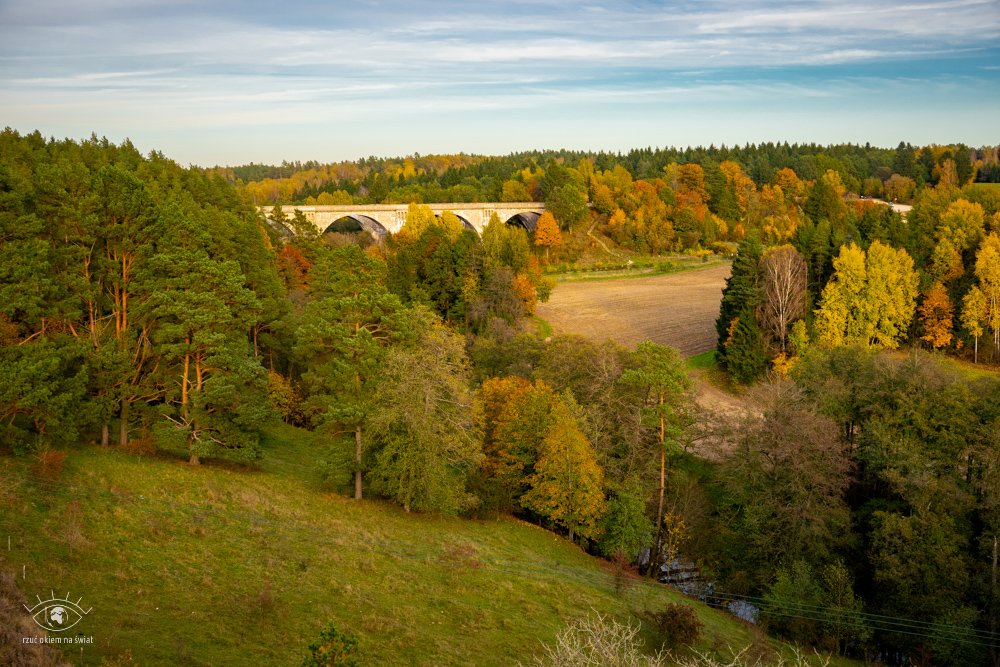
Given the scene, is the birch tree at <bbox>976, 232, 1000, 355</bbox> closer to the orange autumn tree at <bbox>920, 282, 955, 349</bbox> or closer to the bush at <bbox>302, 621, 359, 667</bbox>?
the orange autumn tree at <bbox>920, 282, 955, 349</bbox>

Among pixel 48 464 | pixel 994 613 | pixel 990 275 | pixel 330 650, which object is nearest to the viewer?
pixel 330 650

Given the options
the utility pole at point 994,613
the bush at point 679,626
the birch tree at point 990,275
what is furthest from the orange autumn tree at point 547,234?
the bush at point 679,626

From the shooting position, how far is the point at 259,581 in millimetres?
18250

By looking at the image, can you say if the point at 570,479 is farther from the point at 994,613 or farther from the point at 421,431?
the point at 994,613

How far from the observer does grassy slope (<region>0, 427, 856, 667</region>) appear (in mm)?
15203

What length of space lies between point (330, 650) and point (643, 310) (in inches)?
2250

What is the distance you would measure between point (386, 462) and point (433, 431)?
2.10 meters

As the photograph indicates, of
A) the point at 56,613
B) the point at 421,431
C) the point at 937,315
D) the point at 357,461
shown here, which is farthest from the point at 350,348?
the point at 937,315

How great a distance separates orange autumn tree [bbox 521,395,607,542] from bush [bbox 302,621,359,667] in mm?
17870

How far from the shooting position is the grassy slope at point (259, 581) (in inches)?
599

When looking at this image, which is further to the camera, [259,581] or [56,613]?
[259,581]

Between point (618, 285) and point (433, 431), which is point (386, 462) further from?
point (618, 285)

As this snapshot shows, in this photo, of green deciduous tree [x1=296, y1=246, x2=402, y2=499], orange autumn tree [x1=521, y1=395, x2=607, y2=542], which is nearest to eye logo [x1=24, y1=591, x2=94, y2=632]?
green deciduous tree [x1=296, y1=246, x2=402, y2=499]

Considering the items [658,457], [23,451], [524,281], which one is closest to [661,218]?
[524,281]
